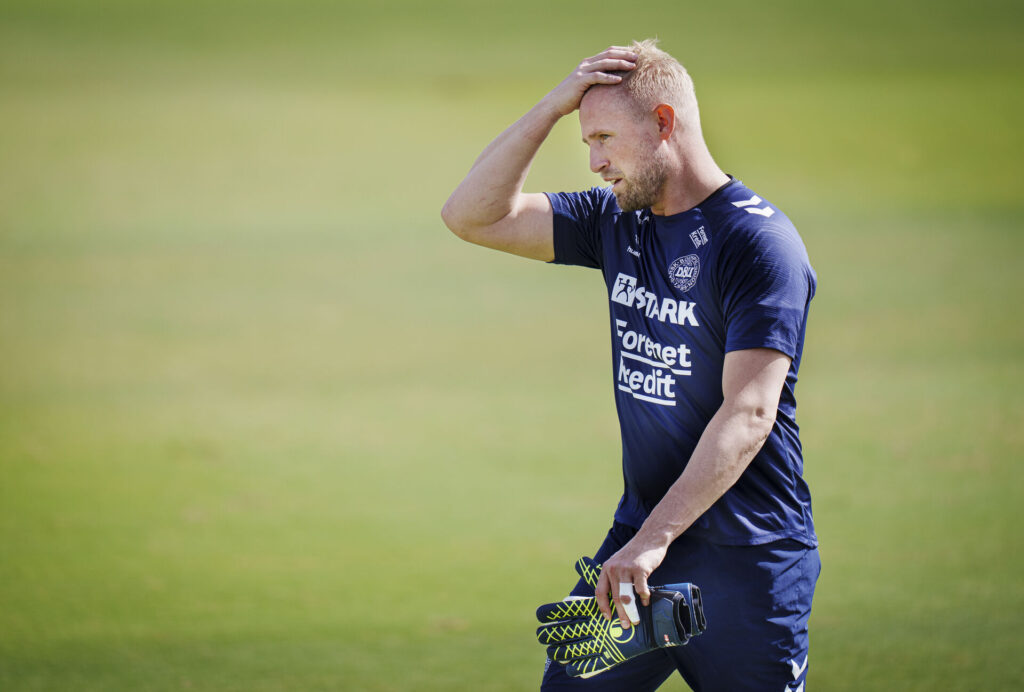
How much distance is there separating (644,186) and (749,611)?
812 mm

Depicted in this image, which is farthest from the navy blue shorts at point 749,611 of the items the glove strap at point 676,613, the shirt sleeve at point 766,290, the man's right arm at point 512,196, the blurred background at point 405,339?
the blurred background at point 405,339

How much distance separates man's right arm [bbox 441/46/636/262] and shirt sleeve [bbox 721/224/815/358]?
0.47 m

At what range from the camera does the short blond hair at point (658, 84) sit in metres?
2.14

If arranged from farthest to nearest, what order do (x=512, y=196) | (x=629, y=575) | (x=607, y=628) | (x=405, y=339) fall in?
(x=405, y=339)
(x=512, y=196)
(x=607, y=628)
(x=629, y=575)

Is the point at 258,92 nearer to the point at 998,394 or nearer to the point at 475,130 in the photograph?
the point at 475,130

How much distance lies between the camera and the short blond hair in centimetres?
214

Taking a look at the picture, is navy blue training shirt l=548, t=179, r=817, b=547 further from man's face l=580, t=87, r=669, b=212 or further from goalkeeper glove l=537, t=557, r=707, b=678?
goalkeeper glove l=537, t=557, r=707, b=678

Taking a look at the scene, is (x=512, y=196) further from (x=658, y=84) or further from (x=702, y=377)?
(x=702, y=377)

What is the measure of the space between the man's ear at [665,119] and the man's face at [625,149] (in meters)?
0.01

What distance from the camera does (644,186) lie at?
2.15m

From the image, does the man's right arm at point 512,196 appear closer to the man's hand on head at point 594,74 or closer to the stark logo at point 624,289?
the man's hand on head at point 594,74


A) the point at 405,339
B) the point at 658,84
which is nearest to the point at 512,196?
the point at 658,84

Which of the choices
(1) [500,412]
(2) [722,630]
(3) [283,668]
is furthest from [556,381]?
(2) [722,630]

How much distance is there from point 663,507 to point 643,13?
1142cm
